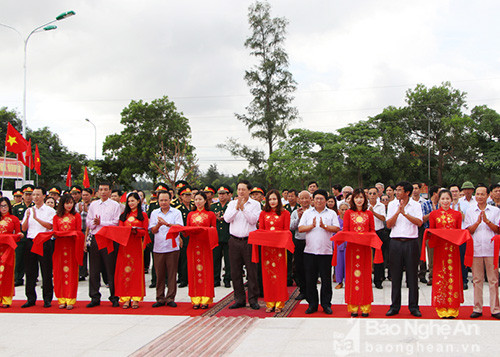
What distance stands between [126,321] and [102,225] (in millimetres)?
1611

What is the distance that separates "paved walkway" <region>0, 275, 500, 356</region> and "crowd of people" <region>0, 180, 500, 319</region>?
53 cm

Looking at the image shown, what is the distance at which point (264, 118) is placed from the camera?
3309 centimetres

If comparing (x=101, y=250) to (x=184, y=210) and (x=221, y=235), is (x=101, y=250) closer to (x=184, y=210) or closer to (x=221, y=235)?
(x=184, y=210)

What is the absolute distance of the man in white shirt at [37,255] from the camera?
21.3 feet

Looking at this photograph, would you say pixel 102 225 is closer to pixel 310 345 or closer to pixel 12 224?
pixel 12 224

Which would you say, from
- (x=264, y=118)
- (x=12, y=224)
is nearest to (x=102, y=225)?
(x=12, y=224)

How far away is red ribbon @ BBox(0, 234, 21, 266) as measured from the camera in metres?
6.36

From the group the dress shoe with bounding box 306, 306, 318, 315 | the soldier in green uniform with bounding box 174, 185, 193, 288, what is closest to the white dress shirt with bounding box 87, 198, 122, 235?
the soldier in green uniform with bounding box 174, 185, 193, 288

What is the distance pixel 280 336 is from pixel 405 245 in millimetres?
1952

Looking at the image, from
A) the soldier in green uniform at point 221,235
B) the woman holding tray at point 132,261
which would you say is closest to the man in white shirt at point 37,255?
the woman holding tray at point 132,261

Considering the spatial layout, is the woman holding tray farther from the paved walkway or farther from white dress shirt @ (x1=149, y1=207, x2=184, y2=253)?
the paved walkway

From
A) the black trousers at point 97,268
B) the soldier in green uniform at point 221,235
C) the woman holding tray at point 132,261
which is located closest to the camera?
the woman holding tray at point 132,261

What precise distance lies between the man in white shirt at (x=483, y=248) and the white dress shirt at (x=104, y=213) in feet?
15.6

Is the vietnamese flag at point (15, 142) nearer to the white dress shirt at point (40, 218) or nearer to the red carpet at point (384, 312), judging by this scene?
the white dress shirt at point (40, 218)
